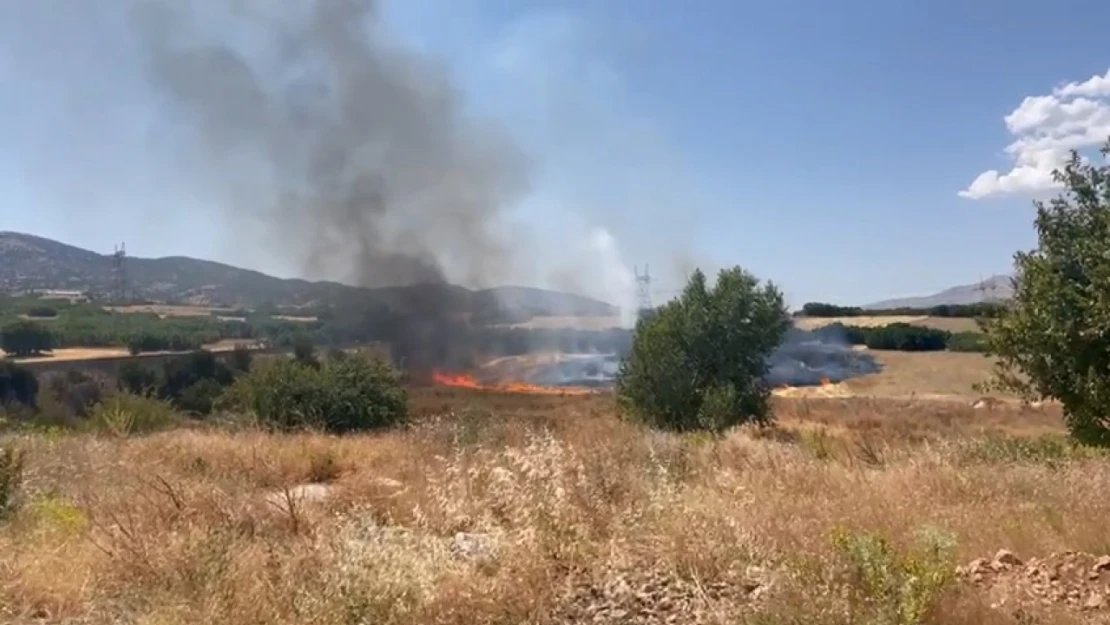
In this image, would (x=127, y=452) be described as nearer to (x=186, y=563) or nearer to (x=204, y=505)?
(x=204, y=505)

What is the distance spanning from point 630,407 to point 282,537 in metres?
22.0

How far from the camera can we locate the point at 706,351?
86.0 ft

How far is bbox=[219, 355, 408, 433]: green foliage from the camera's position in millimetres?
20672

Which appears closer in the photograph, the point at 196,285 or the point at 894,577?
the point at 894,577

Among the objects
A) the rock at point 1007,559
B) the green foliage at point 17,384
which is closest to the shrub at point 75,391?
the green foliage at point 17,384

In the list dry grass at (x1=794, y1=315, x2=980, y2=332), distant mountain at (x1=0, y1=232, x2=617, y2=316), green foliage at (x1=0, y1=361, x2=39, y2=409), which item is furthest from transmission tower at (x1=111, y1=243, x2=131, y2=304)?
dry grass at (x1=794, y1=315, x2=980, y2=332)

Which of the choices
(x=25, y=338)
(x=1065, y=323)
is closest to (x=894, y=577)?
(x=1065, y=323)

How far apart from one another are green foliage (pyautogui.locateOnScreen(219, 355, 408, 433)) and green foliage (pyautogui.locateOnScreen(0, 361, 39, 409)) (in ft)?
26.7

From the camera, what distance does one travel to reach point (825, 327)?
70188 millimetres

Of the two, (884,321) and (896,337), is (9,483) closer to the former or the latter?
(896,337)

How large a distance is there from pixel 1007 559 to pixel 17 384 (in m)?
34.0

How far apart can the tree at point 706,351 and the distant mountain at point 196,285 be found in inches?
1020

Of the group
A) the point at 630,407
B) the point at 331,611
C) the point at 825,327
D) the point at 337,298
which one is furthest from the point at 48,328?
the point at 825,327

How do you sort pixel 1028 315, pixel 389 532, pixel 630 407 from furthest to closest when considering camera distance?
pixel 630 407 → pixel 1028 315 → pixel 389 532
